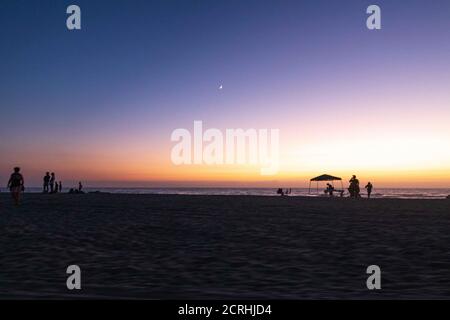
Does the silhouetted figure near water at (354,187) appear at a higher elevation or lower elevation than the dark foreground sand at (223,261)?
higher

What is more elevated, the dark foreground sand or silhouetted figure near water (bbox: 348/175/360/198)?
silhouetted figure near water (bbox: 348/175/360/198)

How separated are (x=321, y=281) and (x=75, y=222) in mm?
12252

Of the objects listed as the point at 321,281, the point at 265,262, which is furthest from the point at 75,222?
the point at 321,281

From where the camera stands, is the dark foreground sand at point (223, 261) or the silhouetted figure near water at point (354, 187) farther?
the silhouetted figure near water at point (354, 187)

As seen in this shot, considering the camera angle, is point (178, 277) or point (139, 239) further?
point (139, 239)

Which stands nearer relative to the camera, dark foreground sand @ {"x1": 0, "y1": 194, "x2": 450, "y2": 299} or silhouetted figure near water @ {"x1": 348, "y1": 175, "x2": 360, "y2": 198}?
dark foreground sand @ {"x1": 0, "y1": 194, "x2": 450, "y2": 299}

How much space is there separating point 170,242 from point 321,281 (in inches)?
214

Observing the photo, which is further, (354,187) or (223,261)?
(354,187)

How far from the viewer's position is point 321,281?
737 cm
